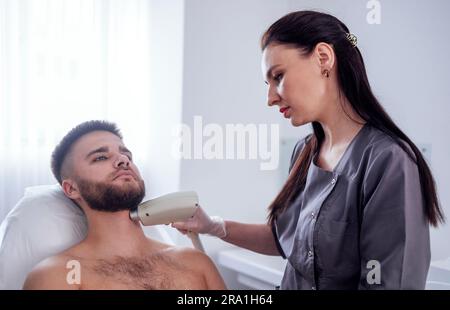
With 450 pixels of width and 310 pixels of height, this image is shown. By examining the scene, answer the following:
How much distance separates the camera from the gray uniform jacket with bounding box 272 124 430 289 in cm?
82

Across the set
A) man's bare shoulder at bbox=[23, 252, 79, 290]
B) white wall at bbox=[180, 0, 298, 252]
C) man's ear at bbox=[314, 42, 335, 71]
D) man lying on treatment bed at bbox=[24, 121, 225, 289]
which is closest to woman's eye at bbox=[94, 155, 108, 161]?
man lying on treatment bed at bbox=[24, 121, 225, 289]

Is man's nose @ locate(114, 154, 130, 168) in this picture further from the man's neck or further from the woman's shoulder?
the woman's shoulder

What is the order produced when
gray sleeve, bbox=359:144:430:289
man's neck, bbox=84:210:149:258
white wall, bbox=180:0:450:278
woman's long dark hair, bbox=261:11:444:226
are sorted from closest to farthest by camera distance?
gray sleeve, bbox=359:144:430:289
woman's long dark hair, bbox=261:11:444:226
man's neck, bbox=84:210:149:258
white wall, bbox=180:0:450:278

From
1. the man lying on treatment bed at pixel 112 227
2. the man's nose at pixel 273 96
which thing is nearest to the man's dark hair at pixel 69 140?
the man lying on treatment bed at pixel 112 227

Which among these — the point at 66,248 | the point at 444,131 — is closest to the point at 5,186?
the point at 66,248

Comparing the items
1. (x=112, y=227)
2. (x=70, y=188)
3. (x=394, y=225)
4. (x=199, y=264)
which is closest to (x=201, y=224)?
(x=199, y=264)

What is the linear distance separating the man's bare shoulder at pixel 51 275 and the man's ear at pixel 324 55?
61 centimetres

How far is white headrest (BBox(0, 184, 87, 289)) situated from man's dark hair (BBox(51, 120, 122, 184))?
6 centimetres

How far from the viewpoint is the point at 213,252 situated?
1.37 metres

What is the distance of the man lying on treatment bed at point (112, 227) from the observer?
983mm

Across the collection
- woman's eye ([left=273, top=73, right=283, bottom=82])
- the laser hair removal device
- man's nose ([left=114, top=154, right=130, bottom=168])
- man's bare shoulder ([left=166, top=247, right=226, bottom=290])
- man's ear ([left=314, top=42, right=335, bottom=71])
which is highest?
man's ear ([left=314, top=42, right=335, bottom=71])

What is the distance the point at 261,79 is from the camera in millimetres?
1446

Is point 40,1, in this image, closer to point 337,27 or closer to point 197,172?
point 197,172
